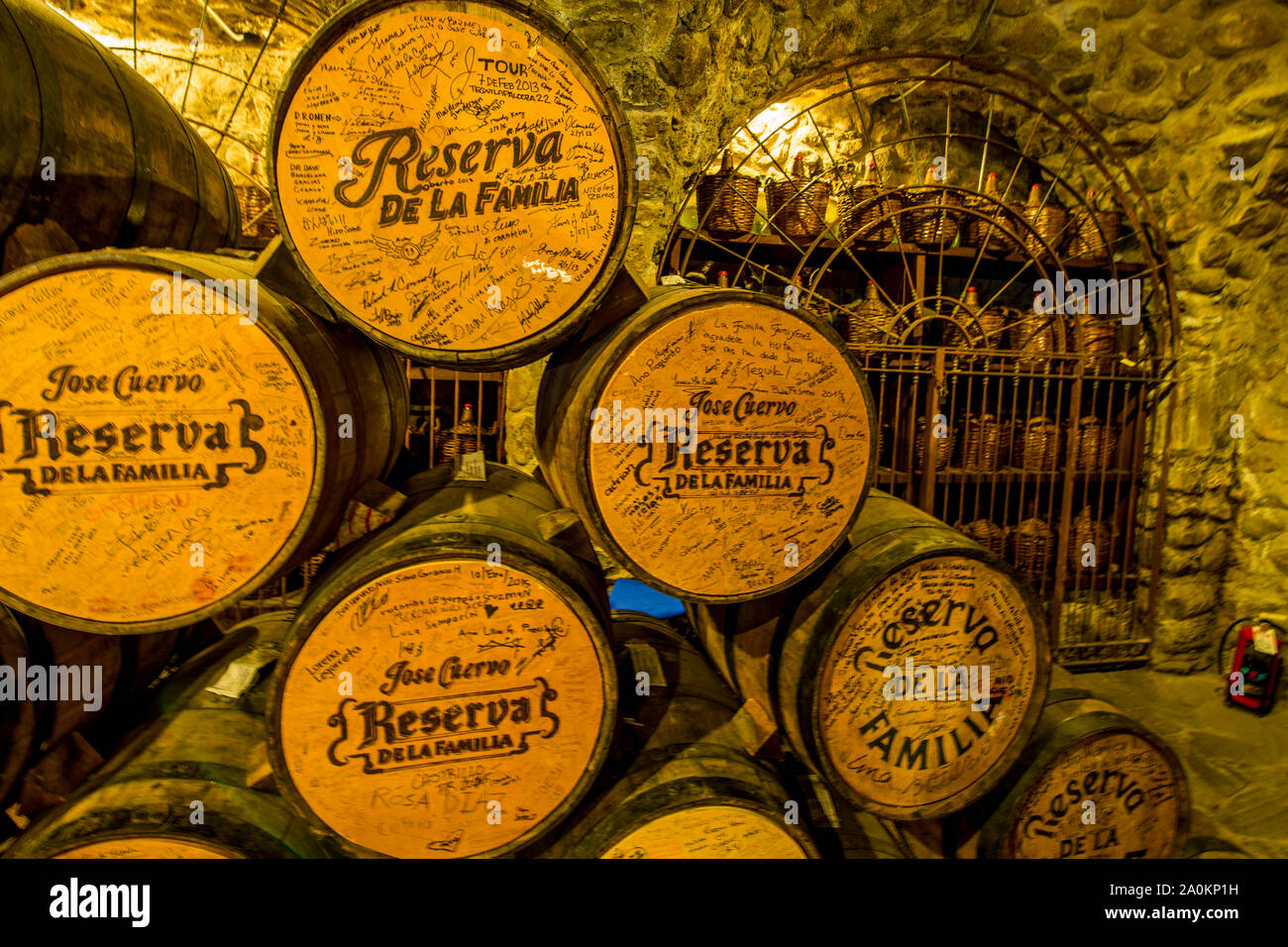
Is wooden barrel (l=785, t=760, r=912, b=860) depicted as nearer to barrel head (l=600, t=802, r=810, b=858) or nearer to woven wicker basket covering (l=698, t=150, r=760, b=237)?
barrel head (l=600, t=802, r=810, b=858)

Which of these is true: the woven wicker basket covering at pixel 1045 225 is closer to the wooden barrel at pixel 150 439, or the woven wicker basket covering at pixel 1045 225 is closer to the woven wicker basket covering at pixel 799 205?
the woven wicker basket covering at pixel 799 205

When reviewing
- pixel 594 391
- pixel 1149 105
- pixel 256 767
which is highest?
pixel 1149 105

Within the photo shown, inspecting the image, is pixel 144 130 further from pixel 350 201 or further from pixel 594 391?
pixel 594 391

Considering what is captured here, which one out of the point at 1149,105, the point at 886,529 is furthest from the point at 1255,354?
the point at 886,529

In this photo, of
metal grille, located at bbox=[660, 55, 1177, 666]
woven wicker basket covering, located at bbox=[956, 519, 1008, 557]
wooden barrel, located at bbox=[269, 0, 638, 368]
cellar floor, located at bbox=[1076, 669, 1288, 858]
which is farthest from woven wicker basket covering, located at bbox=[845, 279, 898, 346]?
wooden barrel, located at bbox=[269, 0, 638, 368]

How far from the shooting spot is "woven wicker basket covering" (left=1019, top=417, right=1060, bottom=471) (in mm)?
4344

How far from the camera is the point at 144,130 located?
1609mm

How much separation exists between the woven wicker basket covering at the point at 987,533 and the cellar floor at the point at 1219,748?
1.07 m

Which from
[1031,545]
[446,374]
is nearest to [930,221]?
[1031,545]

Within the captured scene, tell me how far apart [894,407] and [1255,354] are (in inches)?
104

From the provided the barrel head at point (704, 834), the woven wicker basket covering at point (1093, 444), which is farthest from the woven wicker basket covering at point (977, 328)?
the barrel head at point (704, 834)

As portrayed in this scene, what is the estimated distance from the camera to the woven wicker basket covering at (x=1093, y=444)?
442 cm

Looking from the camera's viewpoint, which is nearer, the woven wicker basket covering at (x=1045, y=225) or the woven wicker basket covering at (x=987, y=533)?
the woven wicker basket covering at (x=987, y=533)

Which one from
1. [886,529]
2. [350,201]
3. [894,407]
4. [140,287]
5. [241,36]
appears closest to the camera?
[140,287]
